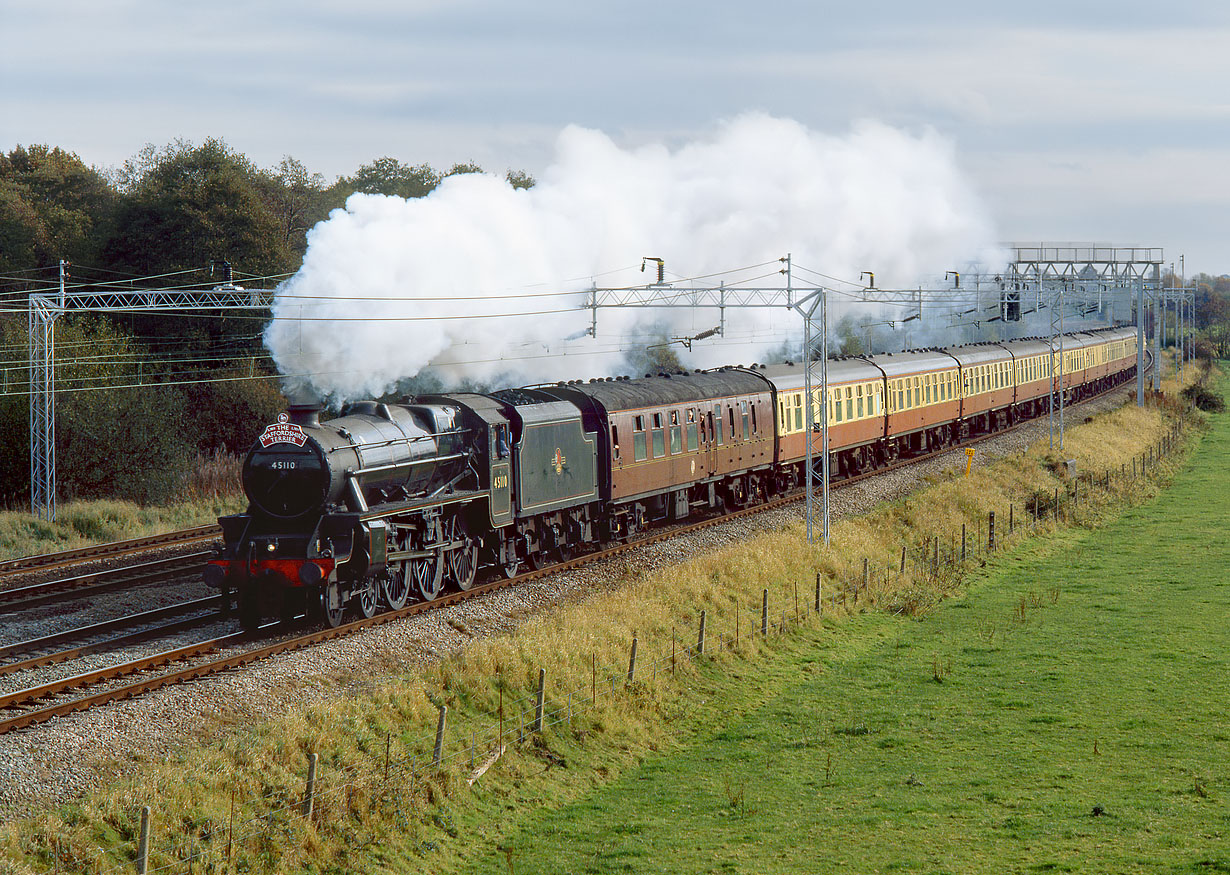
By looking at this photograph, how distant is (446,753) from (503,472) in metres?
9.18

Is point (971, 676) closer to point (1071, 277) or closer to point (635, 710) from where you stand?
point (635, 710)

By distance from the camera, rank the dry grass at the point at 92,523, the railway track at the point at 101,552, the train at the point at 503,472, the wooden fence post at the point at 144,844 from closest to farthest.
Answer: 1. the wooden fence post at the point at 144,844
2. the train at the point at 503,472
3. the railway track at the point at 101,552
4. the dry grass at the point at 92,523

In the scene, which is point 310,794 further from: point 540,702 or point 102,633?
point 102,633

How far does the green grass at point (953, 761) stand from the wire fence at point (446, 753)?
0.80 m

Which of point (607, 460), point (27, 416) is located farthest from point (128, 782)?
point (27, 416)

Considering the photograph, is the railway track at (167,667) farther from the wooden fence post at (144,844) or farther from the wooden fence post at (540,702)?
the wooden fence post at (144,844)

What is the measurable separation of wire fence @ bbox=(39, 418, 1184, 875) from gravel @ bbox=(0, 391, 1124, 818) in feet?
4.91

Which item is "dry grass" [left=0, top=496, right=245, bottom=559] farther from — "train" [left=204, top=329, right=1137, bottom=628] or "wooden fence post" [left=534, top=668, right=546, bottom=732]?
"wooden fence post" [left=534, top=668, right=546, bottom=732]

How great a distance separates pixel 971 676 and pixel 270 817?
40.1 feet

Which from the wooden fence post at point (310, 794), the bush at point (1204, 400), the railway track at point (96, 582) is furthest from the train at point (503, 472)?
the bush at point (1204, 400)

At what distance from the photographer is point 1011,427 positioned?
2264 inches

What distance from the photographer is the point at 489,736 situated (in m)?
14.9

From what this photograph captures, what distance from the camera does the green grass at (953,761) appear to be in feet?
42.0

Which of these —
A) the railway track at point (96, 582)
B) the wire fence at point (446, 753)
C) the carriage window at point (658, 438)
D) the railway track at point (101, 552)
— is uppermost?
the carriage window at point (658, 438)
